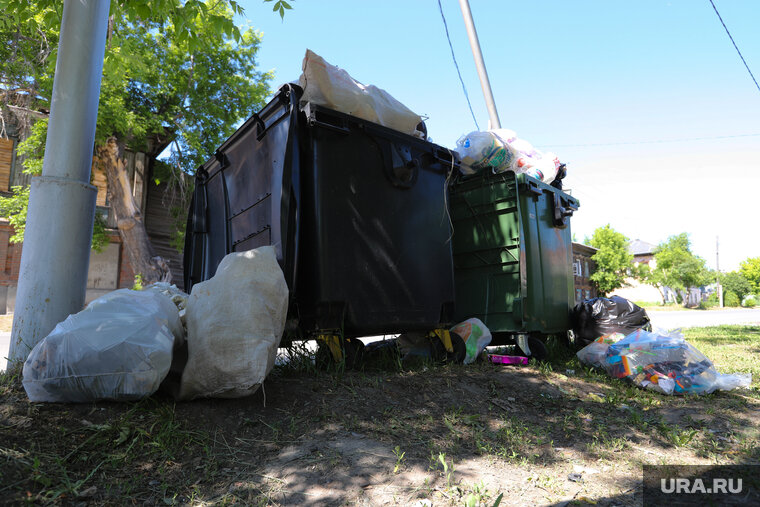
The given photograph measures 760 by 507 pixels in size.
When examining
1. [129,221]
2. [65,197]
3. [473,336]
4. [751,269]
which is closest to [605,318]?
[473,336]

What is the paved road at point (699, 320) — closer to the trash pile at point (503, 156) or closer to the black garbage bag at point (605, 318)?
the black garbage bag at point (605, 318)

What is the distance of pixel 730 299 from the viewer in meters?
52.4

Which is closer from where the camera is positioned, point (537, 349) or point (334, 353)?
point (334, 353)

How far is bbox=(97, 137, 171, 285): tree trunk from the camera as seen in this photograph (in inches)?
420

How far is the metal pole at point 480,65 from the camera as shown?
792 centimetres

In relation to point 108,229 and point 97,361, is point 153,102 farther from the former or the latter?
point 97,361

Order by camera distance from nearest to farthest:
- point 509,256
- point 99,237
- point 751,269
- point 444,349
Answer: point 444,349, point 509,256, point 99,237, point 751,269

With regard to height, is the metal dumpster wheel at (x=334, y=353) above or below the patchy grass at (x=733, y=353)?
above

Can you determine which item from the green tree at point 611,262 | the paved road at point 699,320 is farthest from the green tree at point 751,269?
the paved road at point 699,320

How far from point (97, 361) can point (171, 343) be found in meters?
0.29

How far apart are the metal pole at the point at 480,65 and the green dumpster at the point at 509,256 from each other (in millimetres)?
3599

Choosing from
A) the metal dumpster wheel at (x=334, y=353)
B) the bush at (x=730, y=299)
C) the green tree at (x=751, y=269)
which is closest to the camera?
the metal dumpster wheel at (x=334, y=353)

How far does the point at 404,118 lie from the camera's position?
348cm

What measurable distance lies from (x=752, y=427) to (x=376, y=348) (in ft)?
8.16
